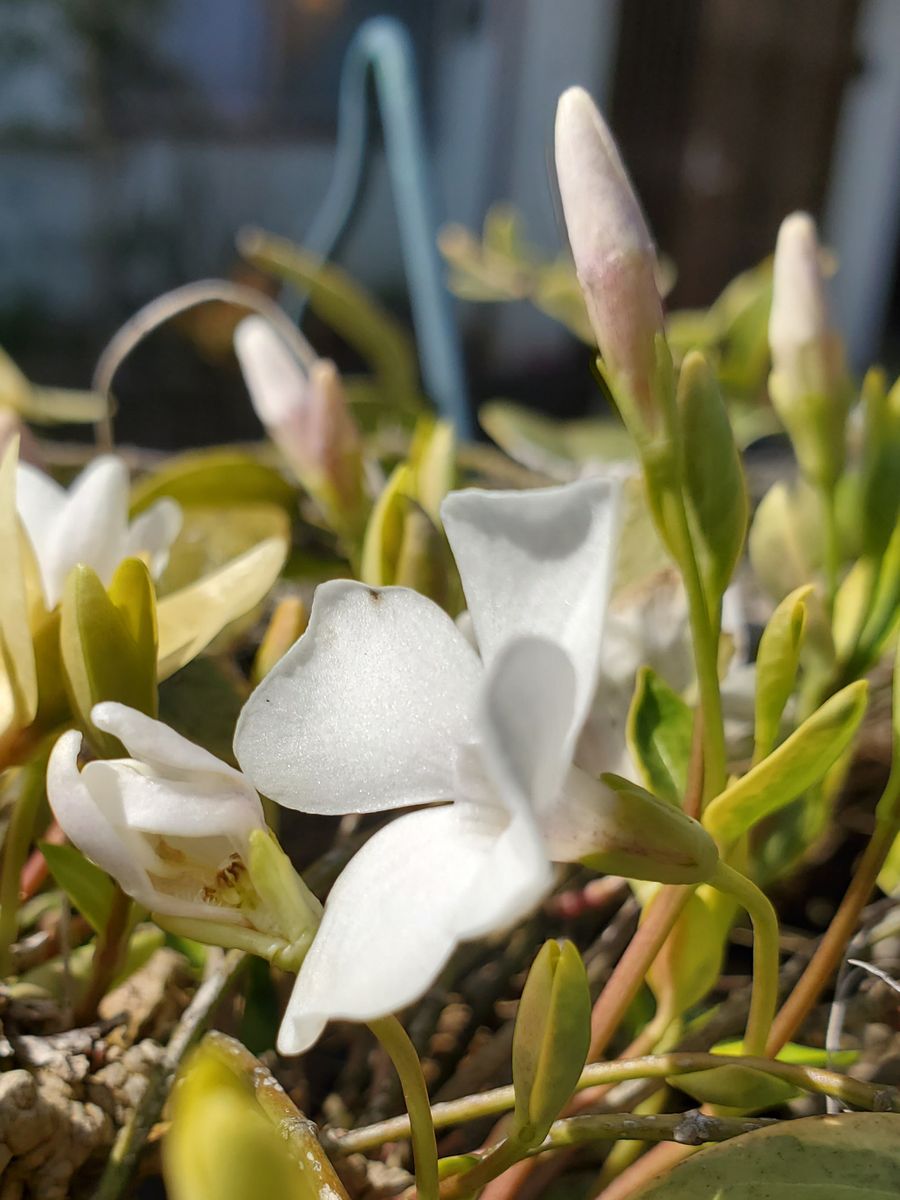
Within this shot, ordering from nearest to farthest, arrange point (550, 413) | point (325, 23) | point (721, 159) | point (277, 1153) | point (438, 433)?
point (277, 1153), point (438, 433), point (721, 159), point (550, 413), point (325, 23)

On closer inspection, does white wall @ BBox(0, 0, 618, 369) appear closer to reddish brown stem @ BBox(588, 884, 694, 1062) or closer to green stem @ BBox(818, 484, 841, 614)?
green stem @ BBox(818, 484, 841, 614)

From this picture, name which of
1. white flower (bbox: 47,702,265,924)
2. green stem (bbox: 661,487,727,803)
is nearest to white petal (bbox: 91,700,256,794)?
white flower (bbox: 47,702,265,924)

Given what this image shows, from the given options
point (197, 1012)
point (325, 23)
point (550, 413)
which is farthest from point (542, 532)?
point (325, 23)

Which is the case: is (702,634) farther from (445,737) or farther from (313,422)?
(313,422)

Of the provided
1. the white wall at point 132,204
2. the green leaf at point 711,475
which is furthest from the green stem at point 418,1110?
the white wall at point 132,204

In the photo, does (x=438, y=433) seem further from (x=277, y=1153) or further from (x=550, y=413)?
(x=550, y=413)

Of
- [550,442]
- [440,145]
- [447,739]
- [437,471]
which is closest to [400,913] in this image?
[447,739]

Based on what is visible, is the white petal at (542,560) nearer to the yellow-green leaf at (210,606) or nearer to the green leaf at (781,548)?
the yellow-green leaf at (210,606)
